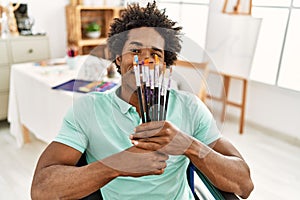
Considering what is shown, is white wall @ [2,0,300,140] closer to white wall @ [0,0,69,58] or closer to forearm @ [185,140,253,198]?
white wall @ [0,0,69,58]

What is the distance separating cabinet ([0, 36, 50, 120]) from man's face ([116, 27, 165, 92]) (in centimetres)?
216

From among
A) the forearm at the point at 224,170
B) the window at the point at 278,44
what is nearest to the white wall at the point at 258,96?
the window at the point at 278,44

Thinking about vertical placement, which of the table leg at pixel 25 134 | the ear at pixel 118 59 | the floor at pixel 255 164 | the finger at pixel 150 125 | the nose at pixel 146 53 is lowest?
the floor at pixel 255 164

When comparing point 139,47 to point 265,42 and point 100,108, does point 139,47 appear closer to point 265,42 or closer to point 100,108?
point 100,108

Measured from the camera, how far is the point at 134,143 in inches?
27.4

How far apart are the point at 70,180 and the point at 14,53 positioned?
2204mm

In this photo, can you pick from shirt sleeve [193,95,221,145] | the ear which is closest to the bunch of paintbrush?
the ear

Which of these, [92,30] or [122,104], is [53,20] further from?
[122,104]

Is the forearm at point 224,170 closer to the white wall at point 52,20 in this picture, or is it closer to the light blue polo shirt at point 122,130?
the light blue polo shirt at point 122,130

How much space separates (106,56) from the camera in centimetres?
92

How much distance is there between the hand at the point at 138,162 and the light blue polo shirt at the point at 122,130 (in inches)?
4.5

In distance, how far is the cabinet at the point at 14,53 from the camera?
2.58 meters

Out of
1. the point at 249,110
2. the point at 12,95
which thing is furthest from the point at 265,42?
the point at 12,95

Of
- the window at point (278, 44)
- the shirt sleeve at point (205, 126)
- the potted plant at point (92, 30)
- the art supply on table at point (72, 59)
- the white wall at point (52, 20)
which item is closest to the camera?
the shirt sleeve at point (205, 126)
